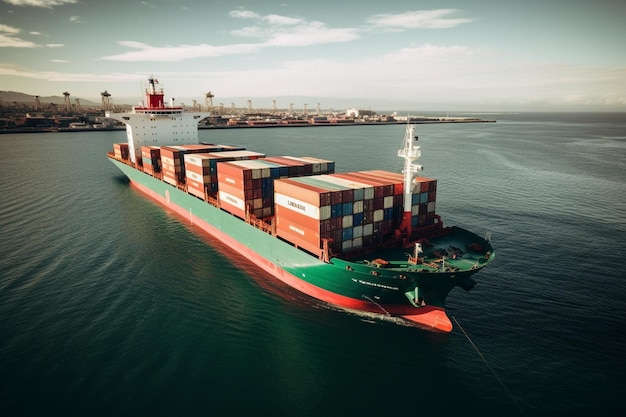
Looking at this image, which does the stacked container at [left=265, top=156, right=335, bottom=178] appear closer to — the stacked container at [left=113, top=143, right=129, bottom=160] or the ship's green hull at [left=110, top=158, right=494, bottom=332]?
the ship's green hull at [left=110, top=158, right=494, bottom=332]

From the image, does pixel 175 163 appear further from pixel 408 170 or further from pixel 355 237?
pixel 408 170

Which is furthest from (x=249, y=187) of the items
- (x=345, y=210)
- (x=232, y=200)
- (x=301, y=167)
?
(x=345, y=210)

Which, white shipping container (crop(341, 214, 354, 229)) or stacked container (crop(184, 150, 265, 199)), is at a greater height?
stacked container (crop(184, 150, 265, 199))

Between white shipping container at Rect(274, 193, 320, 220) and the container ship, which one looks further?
white shipping container at Rect(274, 193, 320, 220)

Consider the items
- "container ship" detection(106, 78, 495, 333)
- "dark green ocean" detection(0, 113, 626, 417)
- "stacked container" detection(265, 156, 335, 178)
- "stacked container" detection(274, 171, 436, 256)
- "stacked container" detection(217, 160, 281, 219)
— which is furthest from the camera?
"stacked container" detection(265, 156, 335, 178)

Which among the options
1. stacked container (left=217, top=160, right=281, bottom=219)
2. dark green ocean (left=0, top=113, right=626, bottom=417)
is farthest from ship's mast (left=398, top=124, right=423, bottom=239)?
stacked container (left=217, top=160, right=281, bottom=219)

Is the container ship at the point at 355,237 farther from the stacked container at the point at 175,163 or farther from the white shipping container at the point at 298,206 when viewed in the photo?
the stacked container at the point at 175,163

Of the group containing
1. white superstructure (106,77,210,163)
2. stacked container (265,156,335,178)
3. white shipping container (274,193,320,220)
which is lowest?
white shipping container (274,193,320,220)

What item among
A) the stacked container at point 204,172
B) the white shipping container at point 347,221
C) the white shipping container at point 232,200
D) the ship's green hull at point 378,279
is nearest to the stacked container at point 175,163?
the stacked container at point 204,172
